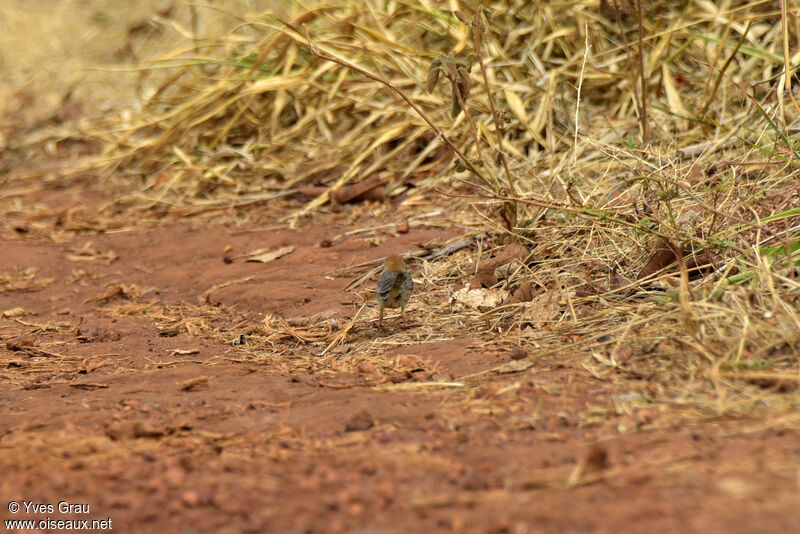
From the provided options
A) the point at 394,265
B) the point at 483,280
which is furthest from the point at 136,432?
the point at 483,280

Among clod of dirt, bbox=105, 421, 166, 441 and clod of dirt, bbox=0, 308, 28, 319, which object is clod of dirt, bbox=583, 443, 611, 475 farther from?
clod of dirt, bbox=0, 308, 28, 319

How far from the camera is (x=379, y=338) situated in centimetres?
→ 337

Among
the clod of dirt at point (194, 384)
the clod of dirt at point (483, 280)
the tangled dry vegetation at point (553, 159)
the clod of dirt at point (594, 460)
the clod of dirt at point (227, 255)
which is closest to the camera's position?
the clod of dirt at point (594, 460)

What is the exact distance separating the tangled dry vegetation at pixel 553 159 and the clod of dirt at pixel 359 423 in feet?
2.15

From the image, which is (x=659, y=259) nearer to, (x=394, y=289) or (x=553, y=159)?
(x=394, y=289)

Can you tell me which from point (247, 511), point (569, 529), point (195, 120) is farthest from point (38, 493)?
point (195, 120)

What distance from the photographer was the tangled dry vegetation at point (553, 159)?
268 cm

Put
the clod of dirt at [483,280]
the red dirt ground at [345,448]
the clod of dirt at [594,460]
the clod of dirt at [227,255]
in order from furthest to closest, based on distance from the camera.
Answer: the clod of dirt at [227,255], the clod of dirt at [483,280], the clod of dirt at [594,460], the red dirt ground at [345,448]

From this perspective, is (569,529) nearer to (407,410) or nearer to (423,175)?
(407,410)

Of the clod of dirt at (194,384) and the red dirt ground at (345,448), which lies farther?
the clod of dirt at (194,384)

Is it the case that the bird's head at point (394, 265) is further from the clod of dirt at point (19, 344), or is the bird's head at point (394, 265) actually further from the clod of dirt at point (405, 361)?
the clod of dirt at point (19, 344)

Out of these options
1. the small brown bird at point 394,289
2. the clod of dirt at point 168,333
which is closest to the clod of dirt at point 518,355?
the small brown bird at point 394,289

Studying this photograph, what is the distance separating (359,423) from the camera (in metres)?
2.35

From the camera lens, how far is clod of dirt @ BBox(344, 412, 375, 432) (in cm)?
234
